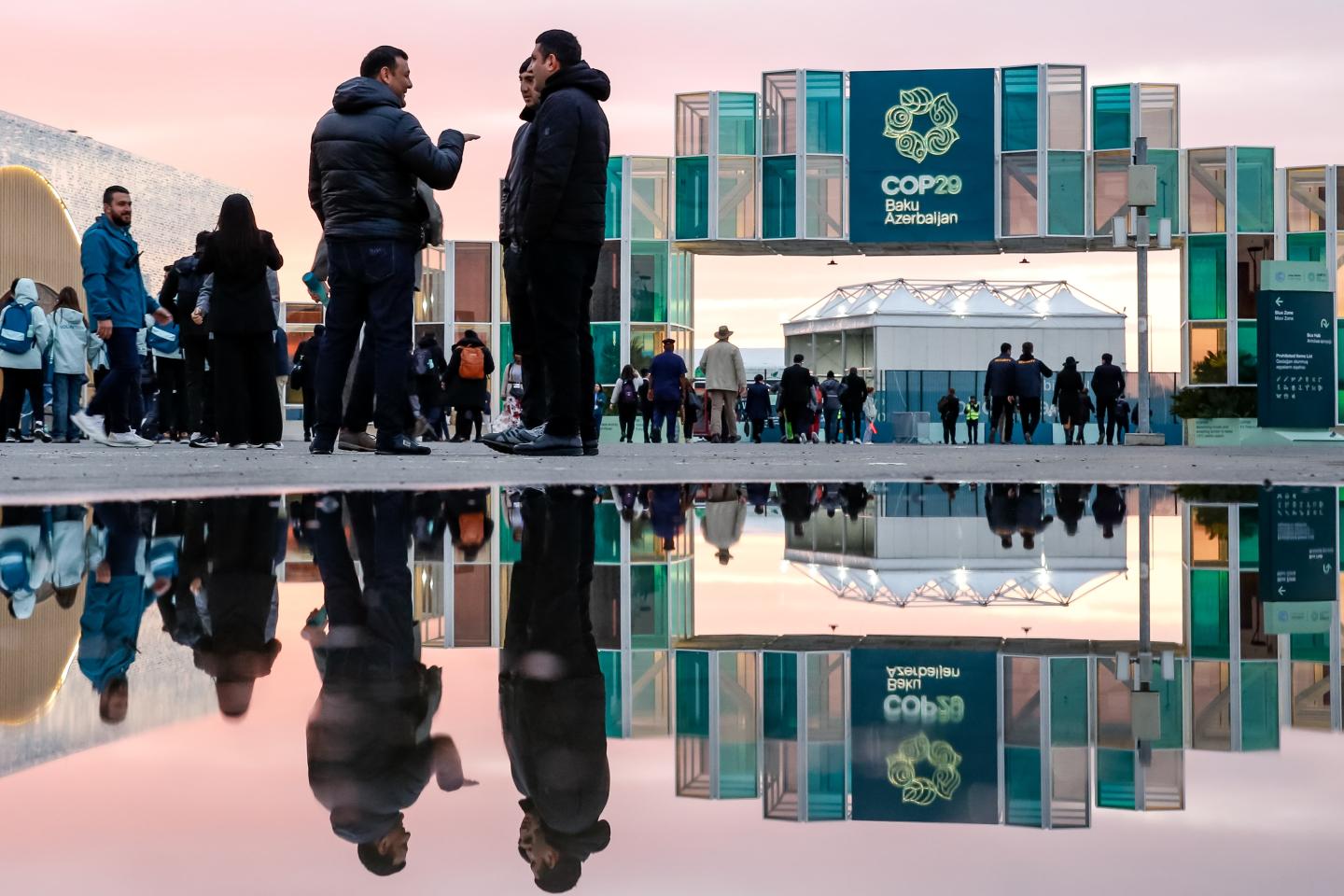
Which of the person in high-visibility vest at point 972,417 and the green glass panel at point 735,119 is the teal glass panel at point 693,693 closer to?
the green glass panel at point 735,119

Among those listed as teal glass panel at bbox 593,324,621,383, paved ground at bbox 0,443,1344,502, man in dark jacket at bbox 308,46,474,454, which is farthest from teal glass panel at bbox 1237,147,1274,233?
man in dark jacket at bbox 308,46,474,454

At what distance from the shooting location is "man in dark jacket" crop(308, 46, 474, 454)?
10039 mm

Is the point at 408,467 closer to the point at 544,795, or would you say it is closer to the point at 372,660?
the point at 372,660

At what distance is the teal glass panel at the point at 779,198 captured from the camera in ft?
121

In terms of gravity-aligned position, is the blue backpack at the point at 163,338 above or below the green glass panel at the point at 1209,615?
above

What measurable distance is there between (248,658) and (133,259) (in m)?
10.7

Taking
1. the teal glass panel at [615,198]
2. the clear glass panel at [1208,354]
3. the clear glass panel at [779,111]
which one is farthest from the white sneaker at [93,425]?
the clear glass panel at [1208,354]

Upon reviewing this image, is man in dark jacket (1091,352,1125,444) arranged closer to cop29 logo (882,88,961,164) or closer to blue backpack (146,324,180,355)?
cop29 logo (882,88,961,164)

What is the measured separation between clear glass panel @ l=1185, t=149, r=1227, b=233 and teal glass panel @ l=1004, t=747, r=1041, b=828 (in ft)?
125

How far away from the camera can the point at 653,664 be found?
2.66m

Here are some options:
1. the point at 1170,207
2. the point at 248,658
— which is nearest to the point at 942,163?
the point at 1170,207

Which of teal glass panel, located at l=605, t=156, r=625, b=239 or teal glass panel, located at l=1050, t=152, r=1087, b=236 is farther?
teal glass panel, located at l=605, t=156, r=625, b=239

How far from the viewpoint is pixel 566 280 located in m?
9.57

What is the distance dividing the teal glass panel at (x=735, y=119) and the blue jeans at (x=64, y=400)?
2034 cm
